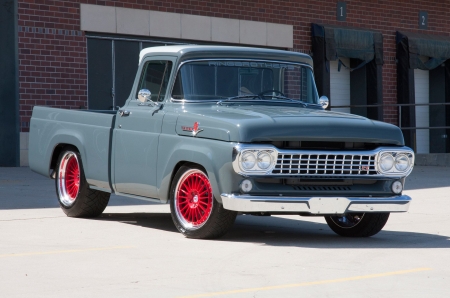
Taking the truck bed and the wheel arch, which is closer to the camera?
the truck bed

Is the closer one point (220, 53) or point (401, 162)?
point (401, 162)

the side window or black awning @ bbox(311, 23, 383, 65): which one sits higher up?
black awning @ bbox(311, 23, 383, 65)

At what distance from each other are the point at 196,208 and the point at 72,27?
12324mm

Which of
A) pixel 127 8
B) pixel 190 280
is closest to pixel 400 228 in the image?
pixel 190 280

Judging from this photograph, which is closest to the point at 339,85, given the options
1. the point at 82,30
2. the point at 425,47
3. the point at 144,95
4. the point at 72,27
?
the point at 425,47

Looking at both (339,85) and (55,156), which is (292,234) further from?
(339,85)

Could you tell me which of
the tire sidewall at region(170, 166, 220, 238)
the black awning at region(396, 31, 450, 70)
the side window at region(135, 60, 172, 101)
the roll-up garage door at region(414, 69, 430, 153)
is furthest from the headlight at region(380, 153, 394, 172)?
the roll-up garage door at region(414, 69, 430, 153)

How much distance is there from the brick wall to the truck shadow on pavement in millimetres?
9189

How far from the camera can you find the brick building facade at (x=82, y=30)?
19719 millimetres

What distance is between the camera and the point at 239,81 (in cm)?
966

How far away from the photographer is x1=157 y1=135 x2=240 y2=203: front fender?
838 cm

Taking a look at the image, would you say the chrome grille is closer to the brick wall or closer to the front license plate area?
the front license plate area

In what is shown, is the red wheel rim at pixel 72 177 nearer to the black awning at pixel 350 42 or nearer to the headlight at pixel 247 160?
the headlight at pixel 247 160

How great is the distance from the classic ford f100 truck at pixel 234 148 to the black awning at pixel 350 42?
15584mm
